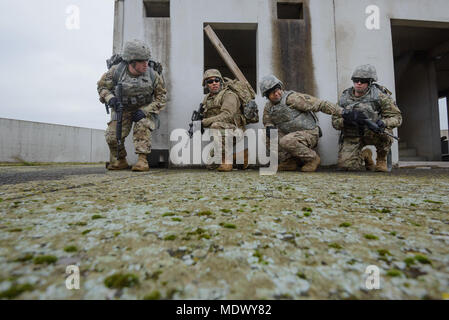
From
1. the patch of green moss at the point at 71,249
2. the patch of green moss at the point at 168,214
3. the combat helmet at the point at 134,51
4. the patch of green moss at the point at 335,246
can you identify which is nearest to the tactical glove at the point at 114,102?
the combat helmet at the point at 134,51

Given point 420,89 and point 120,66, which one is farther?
point 420,89

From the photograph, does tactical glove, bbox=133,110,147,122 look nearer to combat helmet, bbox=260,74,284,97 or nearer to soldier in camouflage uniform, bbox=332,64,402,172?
combat helmet, bbox=260,74,284,97

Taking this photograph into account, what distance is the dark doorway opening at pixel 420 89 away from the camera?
15.9 ft

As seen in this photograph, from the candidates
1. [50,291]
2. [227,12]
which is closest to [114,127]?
[227,12]

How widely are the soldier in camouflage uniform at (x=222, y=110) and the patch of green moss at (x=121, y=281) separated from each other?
2065 mm

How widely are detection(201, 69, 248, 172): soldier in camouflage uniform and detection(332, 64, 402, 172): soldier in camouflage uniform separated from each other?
1.20m

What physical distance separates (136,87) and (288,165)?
2.03 metres

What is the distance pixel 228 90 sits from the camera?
8.90 ft

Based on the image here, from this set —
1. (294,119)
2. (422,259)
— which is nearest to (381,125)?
(294,119)

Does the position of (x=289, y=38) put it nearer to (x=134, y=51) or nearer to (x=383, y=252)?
(x=134, y=51)

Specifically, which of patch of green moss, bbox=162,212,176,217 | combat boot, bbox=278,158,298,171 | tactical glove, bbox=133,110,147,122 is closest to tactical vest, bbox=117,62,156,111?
tactical glove, bbox=133,110,147,122

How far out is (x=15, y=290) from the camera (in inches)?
12.3
